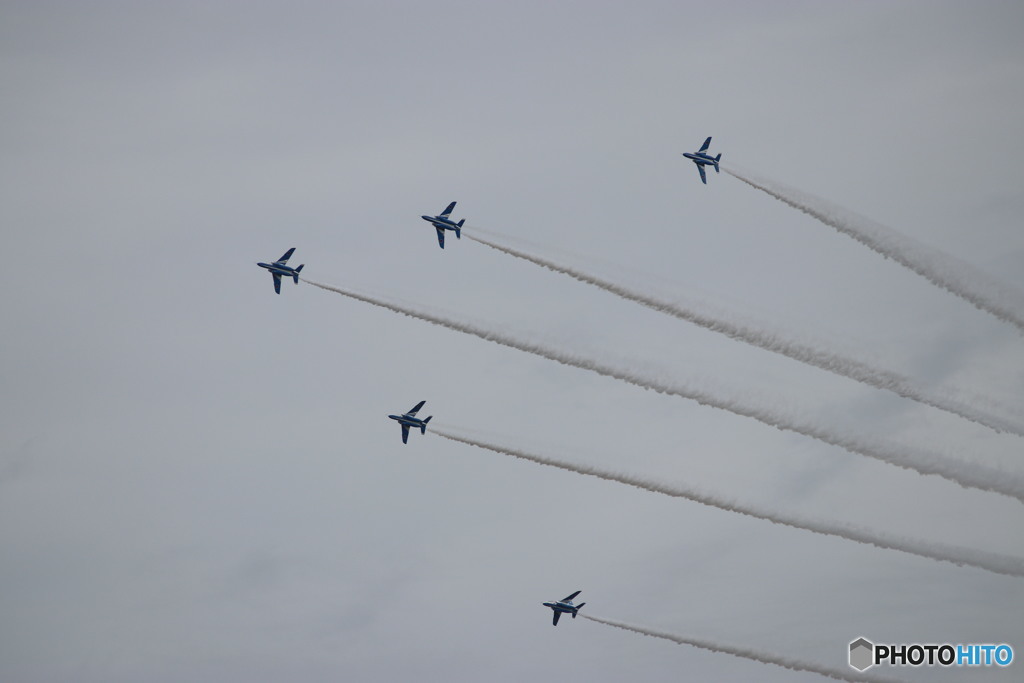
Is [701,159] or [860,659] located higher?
[701,159]

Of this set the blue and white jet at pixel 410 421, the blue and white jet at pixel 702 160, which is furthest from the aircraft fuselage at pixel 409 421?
the blue and white jet at pixel 702 160

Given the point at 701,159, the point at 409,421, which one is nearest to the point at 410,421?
the point at 409,421

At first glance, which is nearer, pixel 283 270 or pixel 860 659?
pixel 860 659

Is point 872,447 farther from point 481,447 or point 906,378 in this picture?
point 481,447

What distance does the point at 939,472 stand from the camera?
84.1 meters

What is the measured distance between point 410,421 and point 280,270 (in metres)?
16.2

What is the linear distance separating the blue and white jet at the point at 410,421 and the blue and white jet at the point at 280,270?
13.8 meters

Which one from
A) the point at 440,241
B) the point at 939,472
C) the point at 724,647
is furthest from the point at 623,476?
the point at 440,241

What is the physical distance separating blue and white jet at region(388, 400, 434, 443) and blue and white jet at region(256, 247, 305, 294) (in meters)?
13.8

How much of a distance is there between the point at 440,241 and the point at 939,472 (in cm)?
4771

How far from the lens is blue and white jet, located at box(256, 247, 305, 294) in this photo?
383ft

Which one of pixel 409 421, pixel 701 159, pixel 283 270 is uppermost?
pixel 701 159

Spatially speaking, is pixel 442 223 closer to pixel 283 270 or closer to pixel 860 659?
pixel 283 270

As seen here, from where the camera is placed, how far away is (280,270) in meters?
117
